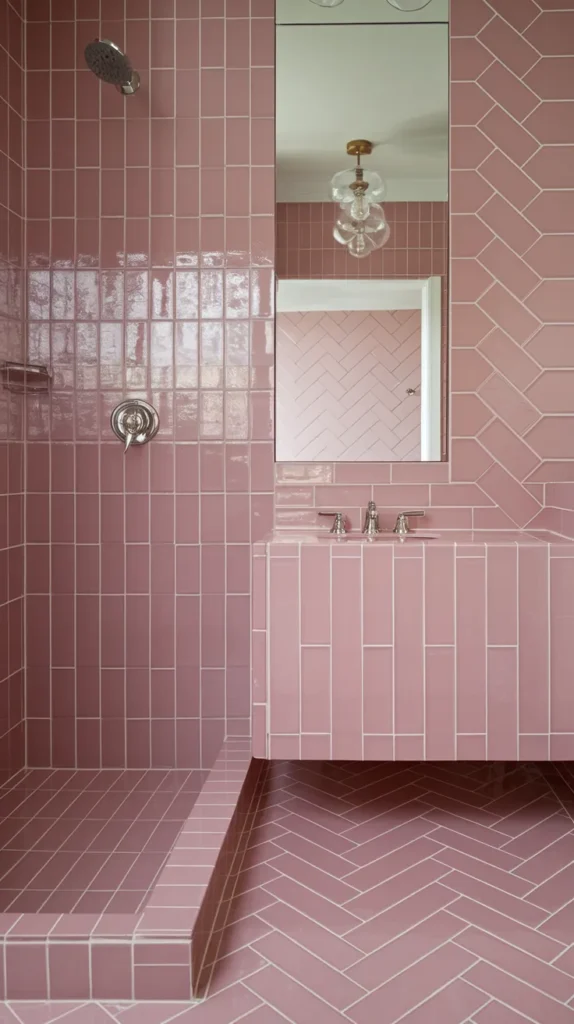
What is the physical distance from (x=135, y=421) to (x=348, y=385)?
73 centimetres

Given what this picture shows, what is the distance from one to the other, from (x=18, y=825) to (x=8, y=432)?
1.20m

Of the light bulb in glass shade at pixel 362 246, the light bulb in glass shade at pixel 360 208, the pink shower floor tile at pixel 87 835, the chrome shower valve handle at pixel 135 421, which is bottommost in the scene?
the pink shower floor tile at pixel 87 835

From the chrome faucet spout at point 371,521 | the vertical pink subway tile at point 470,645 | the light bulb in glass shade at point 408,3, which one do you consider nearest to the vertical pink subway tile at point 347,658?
the vertical pink subway tile at point 470,645

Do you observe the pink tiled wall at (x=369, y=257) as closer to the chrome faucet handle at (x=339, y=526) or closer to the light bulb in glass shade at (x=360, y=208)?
the light bulb in glass shade at (x=360, y=208)

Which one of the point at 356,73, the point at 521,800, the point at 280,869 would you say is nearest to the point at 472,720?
the point at 521,800

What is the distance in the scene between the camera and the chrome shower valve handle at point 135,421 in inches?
104

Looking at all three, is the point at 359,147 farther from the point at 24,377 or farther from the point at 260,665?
the point at 260,665

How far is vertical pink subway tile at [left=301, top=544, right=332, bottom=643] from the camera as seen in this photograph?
6.89ft

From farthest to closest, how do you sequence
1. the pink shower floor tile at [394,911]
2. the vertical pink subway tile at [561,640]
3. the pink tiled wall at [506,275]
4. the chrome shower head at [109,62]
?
the pink tiled wall at [506,275] < the chrome shower head at [109,62] < the vertical pink subway tile at [561,640] < the pink shower floor tile at [394,911]

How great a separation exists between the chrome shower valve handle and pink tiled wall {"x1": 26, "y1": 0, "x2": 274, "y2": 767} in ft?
0.13

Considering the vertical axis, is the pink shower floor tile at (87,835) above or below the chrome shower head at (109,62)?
below

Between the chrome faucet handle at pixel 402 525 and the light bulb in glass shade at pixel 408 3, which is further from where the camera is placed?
the chrome faucet handle at pixel 402 525

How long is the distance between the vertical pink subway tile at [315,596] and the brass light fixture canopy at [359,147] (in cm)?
141

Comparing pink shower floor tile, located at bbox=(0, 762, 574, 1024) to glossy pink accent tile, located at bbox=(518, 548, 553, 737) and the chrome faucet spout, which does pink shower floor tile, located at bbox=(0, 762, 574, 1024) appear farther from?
the chrome faucet spout
